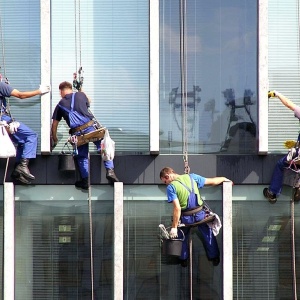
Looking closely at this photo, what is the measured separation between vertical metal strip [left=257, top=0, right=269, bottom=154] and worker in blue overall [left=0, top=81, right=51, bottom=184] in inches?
118

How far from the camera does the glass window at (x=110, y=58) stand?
23.2m

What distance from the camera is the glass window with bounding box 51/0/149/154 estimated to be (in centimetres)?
2325

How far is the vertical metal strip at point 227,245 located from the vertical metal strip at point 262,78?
832mm

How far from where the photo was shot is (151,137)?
23078 mm

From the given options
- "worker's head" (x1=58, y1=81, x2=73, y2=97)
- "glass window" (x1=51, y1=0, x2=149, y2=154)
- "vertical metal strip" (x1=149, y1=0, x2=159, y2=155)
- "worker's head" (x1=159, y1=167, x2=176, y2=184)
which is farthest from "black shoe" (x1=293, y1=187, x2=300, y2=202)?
"worker's head" (x1=58, y1=81, x2=73, y2=97)

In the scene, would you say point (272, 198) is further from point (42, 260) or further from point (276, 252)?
point (42, 260)

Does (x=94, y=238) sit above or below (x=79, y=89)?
below

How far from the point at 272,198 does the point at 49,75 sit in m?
3.62

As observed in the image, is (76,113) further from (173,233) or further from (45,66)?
(173,233)

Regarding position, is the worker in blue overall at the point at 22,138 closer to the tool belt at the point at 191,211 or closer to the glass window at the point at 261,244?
the tool belt at the point at 191,211

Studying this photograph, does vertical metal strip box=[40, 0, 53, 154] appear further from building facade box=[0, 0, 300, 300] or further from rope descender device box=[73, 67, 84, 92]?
rope descender device box=[73, 67, 84, 92]

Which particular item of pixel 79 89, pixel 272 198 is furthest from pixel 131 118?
pixel 272 198

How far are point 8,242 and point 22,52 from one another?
2723mm

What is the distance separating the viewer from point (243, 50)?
76.3 feet
